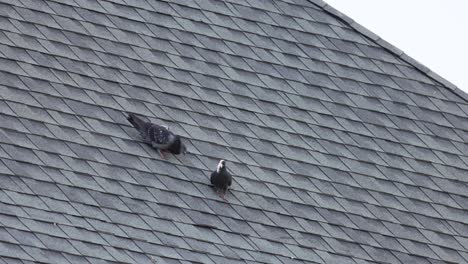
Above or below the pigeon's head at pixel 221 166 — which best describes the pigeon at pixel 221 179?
below

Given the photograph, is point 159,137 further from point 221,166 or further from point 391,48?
point 391,48

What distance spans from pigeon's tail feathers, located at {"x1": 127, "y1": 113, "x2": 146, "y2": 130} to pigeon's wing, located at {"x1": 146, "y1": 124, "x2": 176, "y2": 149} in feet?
0.48

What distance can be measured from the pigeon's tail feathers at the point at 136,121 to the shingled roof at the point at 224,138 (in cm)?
13

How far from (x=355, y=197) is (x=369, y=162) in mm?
697

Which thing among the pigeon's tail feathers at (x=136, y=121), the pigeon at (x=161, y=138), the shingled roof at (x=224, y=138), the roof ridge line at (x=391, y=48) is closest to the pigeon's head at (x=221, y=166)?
the shingled roof at (x=224, y=138)

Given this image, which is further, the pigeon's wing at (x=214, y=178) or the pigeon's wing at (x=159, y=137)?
the pigeon's wing at (x=159, y=137)

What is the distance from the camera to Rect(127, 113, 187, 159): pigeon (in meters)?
31.0

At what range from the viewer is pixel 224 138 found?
31.6 metres

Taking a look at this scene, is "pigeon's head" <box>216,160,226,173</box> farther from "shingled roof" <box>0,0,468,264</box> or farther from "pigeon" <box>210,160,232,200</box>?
"shingled roof" <box>0,0,468,264</box>

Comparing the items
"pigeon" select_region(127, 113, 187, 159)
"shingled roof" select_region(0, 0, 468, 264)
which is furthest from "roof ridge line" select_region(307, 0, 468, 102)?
"pigeon" select_region(127, 113, 187, 159)

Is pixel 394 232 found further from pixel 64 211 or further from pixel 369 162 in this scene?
pixel 64 211

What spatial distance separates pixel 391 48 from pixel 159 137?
383 cm

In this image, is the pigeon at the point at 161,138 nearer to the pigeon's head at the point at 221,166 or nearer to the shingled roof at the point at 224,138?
the shingled roof at the point at 224,138

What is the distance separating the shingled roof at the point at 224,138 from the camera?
1182 inches
